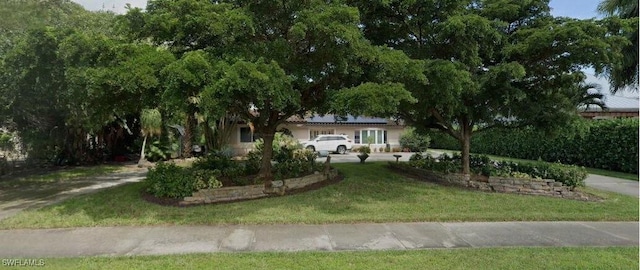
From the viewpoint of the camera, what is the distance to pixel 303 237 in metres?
Answer: 6.29

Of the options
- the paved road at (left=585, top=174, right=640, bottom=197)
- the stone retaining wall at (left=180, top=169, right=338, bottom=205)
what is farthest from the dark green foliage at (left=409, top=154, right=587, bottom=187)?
the stone retaining wall at (left=180, top=169, right=338, bottom=205)

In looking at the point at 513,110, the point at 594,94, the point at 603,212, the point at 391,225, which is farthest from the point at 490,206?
the point at 594,94

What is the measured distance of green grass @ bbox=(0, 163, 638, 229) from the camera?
24.1 ft

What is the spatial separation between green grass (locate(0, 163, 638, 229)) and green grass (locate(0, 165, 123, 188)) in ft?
14.9

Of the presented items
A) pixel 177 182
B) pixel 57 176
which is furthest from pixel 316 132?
pixel 177 182

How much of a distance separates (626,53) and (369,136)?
1770 cm

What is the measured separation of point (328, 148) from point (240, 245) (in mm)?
22389

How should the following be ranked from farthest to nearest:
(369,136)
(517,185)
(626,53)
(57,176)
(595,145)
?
(369,136) → (595,145) → (626,53) → (57,176) → (517,185)

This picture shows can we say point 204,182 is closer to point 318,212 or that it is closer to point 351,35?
point 318,212

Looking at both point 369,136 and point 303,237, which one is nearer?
point 303,237

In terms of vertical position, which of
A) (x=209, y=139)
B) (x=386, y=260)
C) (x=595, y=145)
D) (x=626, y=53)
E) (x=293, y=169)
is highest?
(x=626, y=53)

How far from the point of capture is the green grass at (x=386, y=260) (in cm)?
492

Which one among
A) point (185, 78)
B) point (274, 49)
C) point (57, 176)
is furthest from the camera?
point (57, 176)

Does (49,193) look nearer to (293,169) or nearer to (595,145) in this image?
(293,169)
